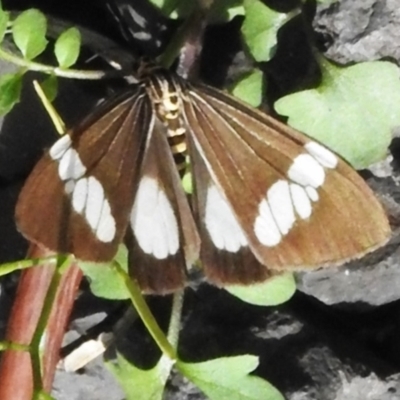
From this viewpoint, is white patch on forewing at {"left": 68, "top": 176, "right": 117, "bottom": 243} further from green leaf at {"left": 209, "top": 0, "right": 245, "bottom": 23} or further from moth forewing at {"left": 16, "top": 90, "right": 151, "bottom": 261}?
green leaf at {"left": 209, "top": 0, "right": 245, "bottom": 23}

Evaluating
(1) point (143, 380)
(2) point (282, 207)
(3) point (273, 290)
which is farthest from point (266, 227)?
(1) point (143, 380)

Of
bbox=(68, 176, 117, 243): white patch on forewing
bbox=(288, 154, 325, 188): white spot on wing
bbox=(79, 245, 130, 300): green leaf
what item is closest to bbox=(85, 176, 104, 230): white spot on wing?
bbox=(68, 176, 117, 243): white patch on forewing

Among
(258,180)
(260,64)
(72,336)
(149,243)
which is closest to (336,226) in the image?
(258,180)

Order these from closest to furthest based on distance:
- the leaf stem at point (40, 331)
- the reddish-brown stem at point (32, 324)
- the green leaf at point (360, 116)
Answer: the leaf stem at point (40, 331) < the green leaf at point (360, 116) < the reddish-brown stem at point (32, 324)

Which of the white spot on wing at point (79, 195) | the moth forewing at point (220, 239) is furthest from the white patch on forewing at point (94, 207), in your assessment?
the moth forewing at point (220, 239)

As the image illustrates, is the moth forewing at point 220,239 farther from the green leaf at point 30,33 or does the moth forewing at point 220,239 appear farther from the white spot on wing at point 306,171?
the green leaf at point 30,33

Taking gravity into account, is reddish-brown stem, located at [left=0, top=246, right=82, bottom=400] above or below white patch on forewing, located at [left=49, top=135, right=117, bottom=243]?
below
